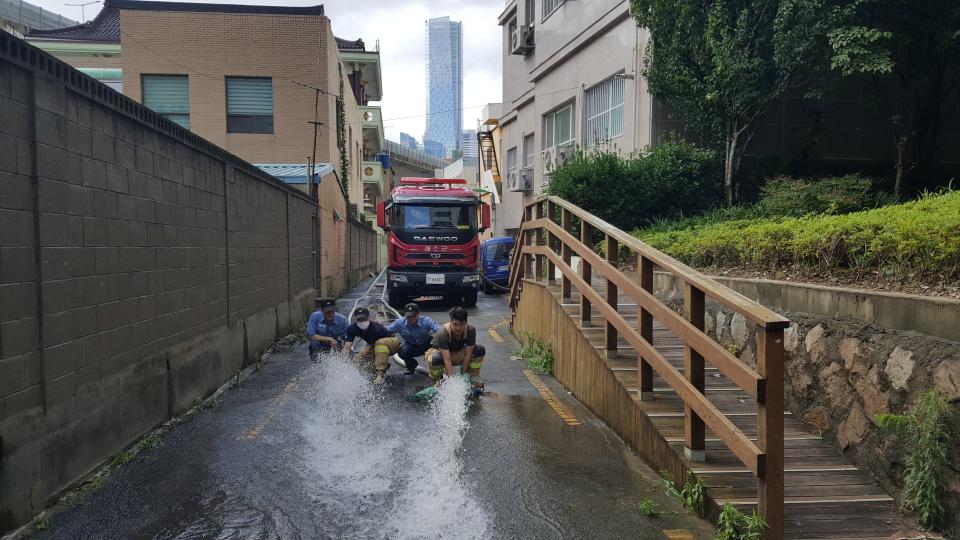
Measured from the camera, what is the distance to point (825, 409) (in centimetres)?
500

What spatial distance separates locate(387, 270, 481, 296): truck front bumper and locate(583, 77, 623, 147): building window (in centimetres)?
514

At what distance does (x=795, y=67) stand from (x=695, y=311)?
30.0ft

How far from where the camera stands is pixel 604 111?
18297 mm

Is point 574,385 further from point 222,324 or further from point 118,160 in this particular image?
point 118,160

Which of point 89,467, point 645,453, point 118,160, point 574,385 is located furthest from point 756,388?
point 118,160

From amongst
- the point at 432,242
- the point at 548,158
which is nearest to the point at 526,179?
the point at 548,158

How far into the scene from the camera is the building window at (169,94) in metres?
23.7

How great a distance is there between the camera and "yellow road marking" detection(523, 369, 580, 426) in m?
6.64

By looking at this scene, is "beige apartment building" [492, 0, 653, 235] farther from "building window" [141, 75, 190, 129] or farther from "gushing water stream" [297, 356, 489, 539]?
"building window" [141, 75, 190, 129]

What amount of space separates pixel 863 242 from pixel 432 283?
1183 cm

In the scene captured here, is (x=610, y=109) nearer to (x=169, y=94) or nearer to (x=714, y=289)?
(x=714, y=289)

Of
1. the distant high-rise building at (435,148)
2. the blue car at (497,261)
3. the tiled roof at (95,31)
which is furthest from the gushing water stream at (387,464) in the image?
the distant high-rise building at (435,148)

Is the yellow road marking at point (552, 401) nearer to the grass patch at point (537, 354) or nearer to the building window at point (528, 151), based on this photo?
the grass patch at point (537, 354)

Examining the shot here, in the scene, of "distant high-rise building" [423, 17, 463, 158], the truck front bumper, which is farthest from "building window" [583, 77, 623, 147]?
"distant high-rise building" [423, 17, 463, 158]
